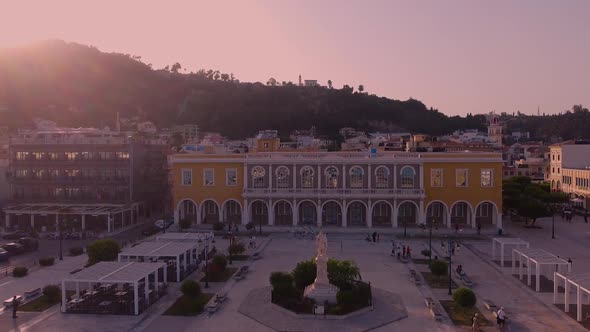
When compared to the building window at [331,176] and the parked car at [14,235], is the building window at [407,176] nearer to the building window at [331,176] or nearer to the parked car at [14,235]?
the building window at [331,176]

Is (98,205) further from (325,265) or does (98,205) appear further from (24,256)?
(325,265)

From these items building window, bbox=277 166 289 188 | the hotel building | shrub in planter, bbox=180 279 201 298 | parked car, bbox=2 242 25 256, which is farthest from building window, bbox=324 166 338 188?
parked car, bbox=2 242 25 256

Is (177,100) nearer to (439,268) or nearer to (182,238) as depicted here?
(182,238)

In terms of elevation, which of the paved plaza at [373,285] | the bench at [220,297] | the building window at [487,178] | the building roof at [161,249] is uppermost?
the building window at [487,178]

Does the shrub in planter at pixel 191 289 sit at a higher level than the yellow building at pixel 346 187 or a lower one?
lower

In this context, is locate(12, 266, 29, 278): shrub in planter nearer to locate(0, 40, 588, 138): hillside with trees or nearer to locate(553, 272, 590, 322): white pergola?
locate(553, 272, 590, 322): white pergola

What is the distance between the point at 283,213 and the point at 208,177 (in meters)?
8.11

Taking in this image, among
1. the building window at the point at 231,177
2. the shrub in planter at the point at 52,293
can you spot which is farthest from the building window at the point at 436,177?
the shrub in planter at the point at 52,293

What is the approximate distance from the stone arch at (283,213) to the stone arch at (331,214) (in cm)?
330

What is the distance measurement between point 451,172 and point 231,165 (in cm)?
2075

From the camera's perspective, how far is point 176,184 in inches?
2093

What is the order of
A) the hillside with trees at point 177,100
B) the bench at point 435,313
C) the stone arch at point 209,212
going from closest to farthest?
the bench at point 435,313
the stone arch at point 209,212
the hillside with trees at point 177,100

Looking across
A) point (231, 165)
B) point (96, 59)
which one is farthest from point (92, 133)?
point (96, 59)

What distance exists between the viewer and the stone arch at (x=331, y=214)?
51.6 meters
